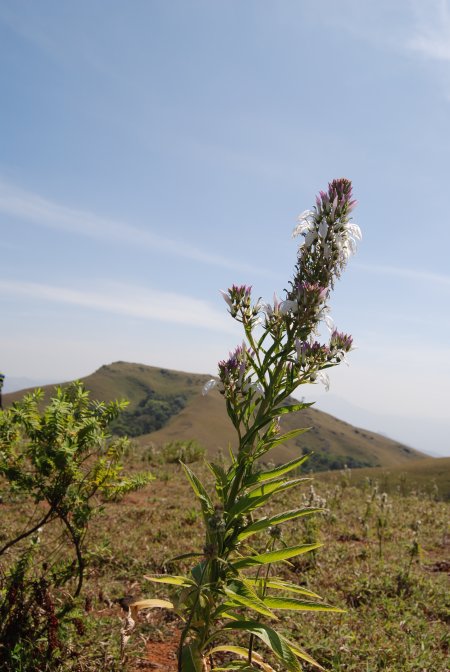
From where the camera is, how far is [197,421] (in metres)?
99.4

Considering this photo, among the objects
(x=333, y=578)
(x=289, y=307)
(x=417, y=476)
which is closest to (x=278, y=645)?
(x=289, y=307)

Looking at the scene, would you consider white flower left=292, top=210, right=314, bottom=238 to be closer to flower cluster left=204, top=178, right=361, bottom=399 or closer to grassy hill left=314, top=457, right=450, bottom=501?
flower cluster left=204, top=178, right=361, bottom=399

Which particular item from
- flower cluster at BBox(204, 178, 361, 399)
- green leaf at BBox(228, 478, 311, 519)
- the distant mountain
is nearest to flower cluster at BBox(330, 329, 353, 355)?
flower cluster at BBox(204, 178, 361, 399)

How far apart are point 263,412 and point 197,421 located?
97.6m

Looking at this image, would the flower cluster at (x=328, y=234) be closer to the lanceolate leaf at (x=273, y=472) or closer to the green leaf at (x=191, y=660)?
the lanceolate leaf at (x=273, y=472)

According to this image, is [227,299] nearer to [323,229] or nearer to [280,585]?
[323,229]

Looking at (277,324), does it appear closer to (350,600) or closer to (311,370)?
(311,370)

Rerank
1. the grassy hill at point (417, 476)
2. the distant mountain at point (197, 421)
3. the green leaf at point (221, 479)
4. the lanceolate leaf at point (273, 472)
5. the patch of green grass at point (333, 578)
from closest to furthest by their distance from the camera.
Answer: the lanceolate leaf at point (273, 472), the green leaf at point (221, 479), the patch of green grass at point (333, 578), the grassy hill at point (417, 476), the distant mountain at point (197, 421)

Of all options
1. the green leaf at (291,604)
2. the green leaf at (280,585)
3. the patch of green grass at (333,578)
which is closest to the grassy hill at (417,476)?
the patch of green grass at (333,578)

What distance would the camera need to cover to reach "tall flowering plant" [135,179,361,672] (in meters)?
3.48

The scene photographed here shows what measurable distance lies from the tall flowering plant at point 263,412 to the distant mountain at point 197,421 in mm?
79051

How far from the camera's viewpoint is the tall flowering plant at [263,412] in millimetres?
3484

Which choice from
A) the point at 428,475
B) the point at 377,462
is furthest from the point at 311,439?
the point at 428,475

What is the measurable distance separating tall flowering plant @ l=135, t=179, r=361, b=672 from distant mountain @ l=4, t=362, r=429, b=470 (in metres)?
79.1
